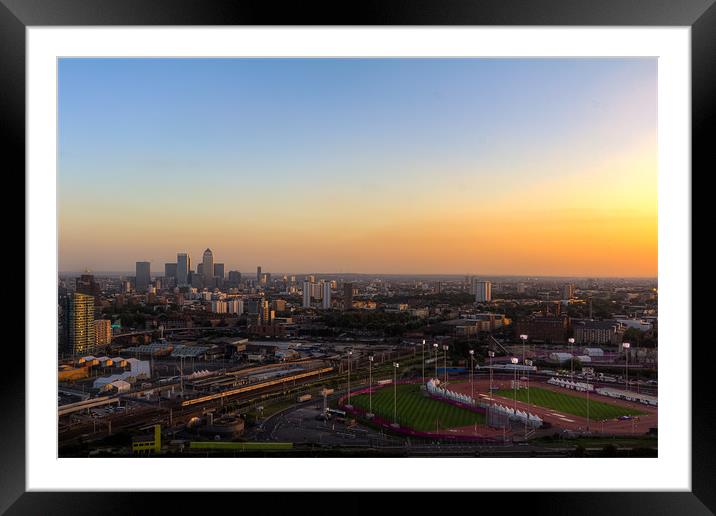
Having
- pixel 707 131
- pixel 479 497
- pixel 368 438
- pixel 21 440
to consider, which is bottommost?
pixel 368 438

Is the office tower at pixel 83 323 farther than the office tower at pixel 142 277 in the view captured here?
No

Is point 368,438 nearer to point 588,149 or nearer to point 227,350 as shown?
point 227,350

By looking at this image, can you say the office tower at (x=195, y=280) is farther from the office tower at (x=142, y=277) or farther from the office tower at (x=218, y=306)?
the office tower at (x=142, y=277)

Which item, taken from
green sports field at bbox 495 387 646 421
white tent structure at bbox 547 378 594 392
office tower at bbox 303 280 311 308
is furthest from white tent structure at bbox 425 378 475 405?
office tower at bbox 303 280 311 308

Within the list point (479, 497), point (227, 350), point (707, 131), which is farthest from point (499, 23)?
point (227, 350)

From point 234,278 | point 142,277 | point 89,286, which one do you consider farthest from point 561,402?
point 89,286

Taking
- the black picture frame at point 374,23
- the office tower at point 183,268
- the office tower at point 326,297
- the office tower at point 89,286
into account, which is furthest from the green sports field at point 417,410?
the office tower at point 89,286

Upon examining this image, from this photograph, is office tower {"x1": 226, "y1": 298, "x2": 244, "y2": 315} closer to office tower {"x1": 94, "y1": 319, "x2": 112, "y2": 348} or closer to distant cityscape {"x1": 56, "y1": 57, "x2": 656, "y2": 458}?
distant cityscape {"x1": 56, "y1": 57, "x2": 656, "y2": 458}
